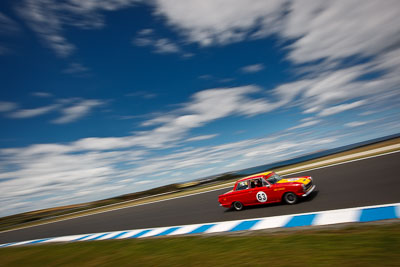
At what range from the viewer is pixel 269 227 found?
6.28 m

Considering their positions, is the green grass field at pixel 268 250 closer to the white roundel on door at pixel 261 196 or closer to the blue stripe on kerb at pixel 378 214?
the blue stripe on kerb at pixel 378 214

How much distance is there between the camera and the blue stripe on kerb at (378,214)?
16.8 ft

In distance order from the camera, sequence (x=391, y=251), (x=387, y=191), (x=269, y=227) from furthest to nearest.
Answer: (x=387, y=191)
(x=269, y=227)
(x=391, y=251)

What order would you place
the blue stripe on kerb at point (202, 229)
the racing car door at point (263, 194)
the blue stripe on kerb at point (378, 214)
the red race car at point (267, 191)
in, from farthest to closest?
the racing car door at point (263, 194)
the red race car at point (267, 191)
the blue stripe on kerb at point (202, 229)
the blue stripe on kerb at point (378, 214)

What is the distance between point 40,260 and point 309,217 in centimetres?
922

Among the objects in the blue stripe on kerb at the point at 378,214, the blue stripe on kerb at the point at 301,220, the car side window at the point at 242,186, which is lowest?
the blue stripe on kerb at the point at 378,214

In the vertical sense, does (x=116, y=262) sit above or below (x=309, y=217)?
above

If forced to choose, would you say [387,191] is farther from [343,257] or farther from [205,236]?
[205,236]

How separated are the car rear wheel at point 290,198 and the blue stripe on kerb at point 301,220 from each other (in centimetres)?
171

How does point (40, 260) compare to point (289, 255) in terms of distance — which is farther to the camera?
point (40, 260)

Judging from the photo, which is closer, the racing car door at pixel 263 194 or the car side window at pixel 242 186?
the racing car door at pixel 263 194

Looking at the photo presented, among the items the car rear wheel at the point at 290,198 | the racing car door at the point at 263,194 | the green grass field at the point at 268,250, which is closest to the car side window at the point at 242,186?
the racing car door at the point at 263,194

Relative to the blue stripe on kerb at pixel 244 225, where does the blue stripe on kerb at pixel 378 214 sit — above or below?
below

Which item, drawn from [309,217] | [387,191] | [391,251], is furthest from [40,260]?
[387,191]
